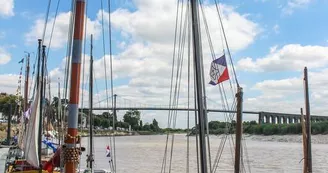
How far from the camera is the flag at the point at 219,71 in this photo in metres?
13.5

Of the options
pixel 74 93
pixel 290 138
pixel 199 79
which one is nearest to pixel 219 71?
pixel 199 79

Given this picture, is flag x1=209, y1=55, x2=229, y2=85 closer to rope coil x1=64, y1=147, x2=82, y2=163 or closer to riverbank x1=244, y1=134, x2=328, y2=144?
rope coil x1=64, y1=147, x2=82, y2=163

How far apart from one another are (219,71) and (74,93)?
6.29 metres

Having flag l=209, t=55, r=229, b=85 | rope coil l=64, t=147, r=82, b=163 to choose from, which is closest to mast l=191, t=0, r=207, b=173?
flag l=209, t=55, r=229, b=85

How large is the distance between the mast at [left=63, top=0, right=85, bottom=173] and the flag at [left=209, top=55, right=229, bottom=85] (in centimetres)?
610

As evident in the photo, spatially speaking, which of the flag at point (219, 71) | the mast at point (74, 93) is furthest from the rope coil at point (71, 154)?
the flag at point (219, 71)

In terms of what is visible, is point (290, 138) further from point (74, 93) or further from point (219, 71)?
point (74, 93)

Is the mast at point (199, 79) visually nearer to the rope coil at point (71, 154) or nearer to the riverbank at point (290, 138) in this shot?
the rope coil at point (71, 154)

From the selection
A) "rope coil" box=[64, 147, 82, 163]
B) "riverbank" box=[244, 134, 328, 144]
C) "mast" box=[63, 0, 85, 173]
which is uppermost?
"mast" box=[63, 0, 85, 173]

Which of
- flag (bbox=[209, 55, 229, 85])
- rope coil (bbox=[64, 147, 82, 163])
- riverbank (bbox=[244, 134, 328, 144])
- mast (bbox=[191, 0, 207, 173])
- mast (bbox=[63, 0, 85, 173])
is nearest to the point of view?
mast (bbox=[63, 0, 85, 173])

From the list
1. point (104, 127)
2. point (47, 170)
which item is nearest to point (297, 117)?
point (104, 127)

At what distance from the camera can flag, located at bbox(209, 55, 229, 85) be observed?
44.4ft

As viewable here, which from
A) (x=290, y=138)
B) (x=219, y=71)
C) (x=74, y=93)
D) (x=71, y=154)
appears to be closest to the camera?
(x=74, y=93)

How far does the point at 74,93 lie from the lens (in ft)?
26.9
